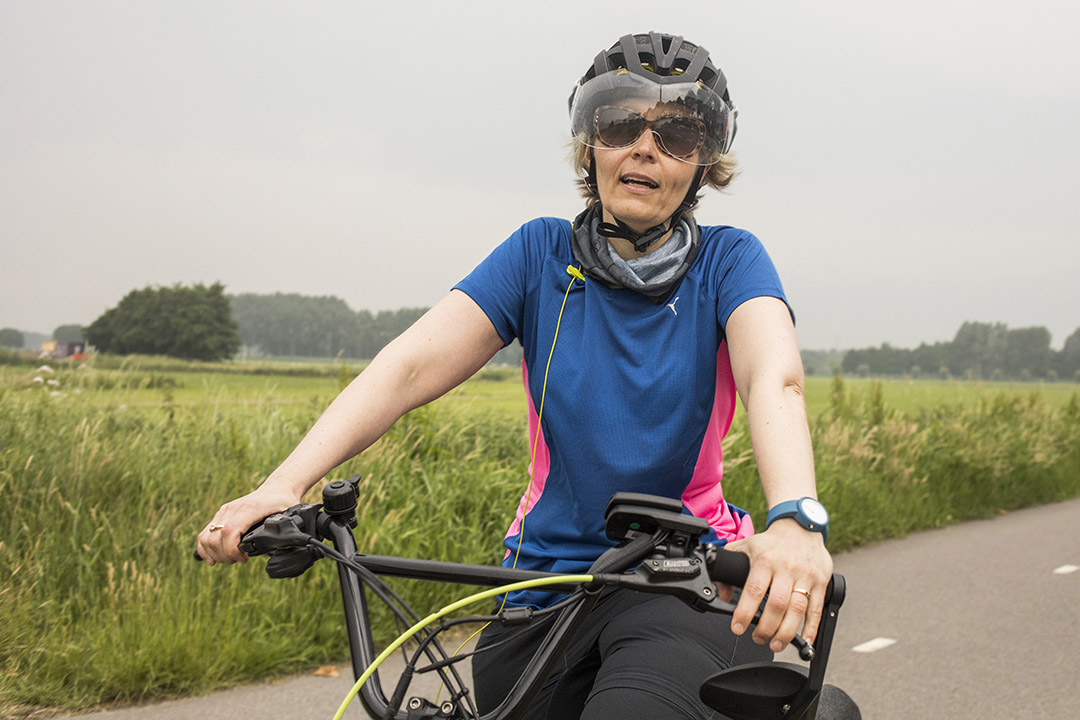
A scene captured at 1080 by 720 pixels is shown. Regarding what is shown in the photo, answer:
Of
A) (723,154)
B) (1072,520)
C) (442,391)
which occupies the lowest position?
(1072,520)

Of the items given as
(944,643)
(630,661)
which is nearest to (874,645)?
(944,643)

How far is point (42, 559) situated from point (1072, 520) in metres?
9.77

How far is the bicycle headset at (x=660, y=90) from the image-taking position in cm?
246

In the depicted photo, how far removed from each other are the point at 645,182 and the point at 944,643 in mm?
4303

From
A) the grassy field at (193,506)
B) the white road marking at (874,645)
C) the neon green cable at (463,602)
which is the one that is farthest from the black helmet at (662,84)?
the white road marking at (874,645)

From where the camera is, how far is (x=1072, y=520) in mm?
10203

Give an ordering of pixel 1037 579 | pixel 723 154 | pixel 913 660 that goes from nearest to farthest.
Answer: pixel 723 154
pixel 913 660
pixel 1037 579

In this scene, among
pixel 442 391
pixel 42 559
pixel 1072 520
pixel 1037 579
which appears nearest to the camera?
pixel 442 391

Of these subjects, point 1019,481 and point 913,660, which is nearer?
point 913,660

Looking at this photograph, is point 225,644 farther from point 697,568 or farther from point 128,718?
point 697,568

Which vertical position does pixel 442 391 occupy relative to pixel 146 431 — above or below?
above

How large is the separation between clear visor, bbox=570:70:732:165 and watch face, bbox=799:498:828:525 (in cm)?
113

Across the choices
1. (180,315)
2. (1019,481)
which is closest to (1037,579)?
(1019,481)

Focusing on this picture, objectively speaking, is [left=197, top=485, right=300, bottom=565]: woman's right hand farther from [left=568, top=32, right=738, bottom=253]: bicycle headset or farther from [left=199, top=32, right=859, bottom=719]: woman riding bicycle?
[left=568, top=32, right=738, bottom=253]: bicycle headset
